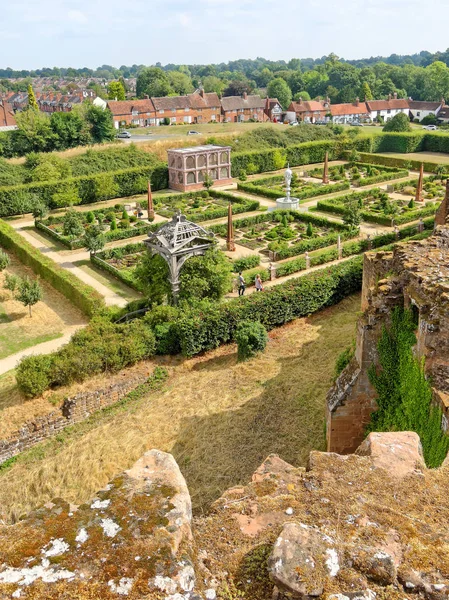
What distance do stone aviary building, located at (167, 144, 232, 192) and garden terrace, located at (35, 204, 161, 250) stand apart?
7183 millimetres

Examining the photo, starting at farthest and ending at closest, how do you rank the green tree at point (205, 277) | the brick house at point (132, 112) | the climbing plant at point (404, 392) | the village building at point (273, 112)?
the village building at point (273, 112), the brick house at point (132, 112), the green tree at point (205, 277), the climbing plant at point (404, 392)

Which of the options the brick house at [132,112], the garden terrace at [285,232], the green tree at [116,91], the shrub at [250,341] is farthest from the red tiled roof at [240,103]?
the shrub at [250,341]

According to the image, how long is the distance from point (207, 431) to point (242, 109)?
96983mm

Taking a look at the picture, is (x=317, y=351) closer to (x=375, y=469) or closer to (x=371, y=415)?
(x=371, y=415)

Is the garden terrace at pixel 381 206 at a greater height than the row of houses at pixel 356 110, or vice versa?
the row of houses at pixel 356 110

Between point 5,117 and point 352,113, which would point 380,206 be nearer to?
point 5,117

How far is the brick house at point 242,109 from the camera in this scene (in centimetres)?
Result: 10288

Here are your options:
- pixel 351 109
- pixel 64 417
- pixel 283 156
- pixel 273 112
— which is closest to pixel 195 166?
pixel 283 156

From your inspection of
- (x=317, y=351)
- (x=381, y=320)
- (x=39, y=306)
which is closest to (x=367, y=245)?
(x=317, y=351)

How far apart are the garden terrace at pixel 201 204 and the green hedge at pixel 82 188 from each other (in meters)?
4.49

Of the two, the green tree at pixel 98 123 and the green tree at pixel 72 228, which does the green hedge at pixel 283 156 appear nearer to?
the green tree at pixel 98 123

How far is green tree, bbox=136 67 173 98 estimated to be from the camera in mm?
128900

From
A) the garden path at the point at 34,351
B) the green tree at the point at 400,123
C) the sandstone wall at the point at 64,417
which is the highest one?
the green tree at the point at 400,123

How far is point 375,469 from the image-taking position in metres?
7.32
